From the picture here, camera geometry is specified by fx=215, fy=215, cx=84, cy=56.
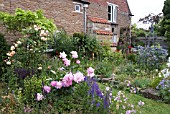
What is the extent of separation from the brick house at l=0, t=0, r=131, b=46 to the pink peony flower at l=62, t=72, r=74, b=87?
616cm

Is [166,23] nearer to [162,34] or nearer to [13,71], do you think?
[162,34]

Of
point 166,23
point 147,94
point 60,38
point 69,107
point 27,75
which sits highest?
point 166,23

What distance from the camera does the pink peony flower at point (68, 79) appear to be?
3.29 metres

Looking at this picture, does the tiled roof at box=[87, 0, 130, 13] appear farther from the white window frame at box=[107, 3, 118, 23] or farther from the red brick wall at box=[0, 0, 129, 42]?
the red brick wall at box=[0, 0, 129, 42]

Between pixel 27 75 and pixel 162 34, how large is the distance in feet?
64.5

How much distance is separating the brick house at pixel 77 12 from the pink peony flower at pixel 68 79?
20.2 feet

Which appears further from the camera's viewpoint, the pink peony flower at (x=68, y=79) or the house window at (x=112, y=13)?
the house window at (x=112, y=13)

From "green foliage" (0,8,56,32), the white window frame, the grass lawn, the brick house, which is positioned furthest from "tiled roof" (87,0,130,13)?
the grass lawn

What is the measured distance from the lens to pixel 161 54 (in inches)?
372

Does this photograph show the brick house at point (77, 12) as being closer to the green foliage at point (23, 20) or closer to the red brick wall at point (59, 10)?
the red brick wall at point (59, 10)

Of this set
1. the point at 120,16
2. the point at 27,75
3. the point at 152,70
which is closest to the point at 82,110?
the point at 27,75

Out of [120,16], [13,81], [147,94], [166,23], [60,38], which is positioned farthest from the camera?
[166,23]

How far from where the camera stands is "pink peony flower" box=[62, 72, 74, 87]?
10.8ft

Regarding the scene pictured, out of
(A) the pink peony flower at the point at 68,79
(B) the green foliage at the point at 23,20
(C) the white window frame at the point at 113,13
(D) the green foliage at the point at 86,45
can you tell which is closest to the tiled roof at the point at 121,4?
(C) the white window frame at the point at 113,13
